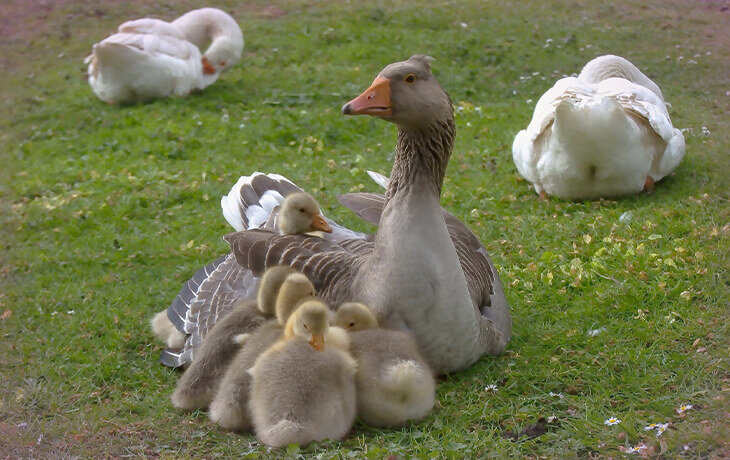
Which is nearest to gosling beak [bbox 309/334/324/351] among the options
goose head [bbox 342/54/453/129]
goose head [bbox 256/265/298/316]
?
goose head [bbox 256/265/298/316]

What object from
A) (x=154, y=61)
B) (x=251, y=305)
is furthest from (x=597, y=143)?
(x=154, y=61)

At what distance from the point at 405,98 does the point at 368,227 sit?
3521mm

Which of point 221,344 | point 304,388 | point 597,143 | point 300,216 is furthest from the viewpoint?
point 597,143

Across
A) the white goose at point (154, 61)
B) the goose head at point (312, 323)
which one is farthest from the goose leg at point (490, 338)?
the white goose at point (154, 61)

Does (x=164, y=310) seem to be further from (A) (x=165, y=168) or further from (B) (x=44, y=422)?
(A) (x=165, y=168)

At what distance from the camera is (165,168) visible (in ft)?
33.4

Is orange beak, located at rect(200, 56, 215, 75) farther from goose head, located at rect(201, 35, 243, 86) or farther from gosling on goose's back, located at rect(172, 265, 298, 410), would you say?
gosling on goose's back, located at rect(172, 265, 298, 410)

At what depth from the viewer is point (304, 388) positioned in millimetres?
4176

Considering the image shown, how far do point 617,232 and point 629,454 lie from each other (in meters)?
3.30

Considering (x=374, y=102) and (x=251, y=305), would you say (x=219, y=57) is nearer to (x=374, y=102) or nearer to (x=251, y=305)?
(x=251, y=305)

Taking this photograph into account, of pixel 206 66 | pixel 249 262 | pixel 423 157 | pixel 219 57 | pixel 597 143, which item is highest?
pixel 423 157

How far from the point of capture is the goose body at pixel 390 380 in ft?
14.1

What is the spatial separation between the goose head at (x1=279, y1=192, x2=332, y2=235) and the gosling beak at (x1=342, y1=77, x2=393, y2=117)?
1.05 meters

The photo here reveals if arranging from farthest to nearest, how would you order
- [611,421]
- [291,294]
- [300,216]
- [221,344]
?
1. [300,216]
2. [221,344]
3. [291,294]
4. [611,421]
